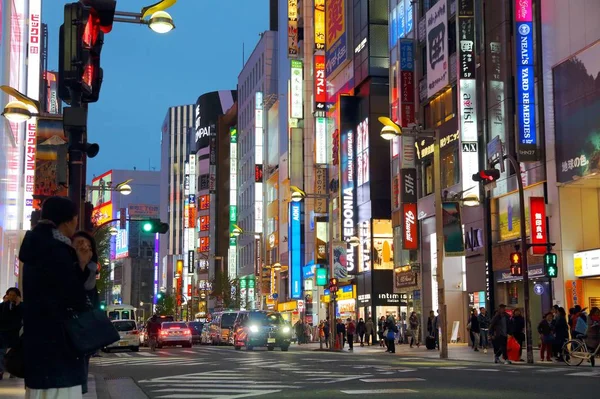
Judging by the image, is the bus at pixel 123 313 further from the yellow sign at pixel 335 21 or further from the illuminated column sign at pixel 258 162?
the illuminated column sign at pixel 258 162

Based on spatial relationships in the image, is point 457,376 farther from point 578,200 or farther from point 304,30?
point 304,30

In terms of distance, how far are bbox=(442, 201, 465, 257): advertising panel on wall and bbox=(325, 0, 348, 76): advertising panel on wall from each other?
29515 mm

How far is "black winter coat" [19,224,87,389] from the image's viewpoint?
5418 mm

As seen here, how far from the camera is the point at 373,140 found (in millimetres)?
58656

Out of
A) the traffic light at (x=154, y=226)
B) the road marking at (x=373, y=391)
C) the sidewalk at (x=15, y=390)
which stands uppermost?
the traffic light at (x=154, y=226)

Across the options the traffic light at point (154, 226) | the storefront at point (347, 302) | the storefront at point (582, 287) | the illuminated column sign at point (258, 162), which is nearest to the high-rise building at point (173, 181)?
the illuminated column sign at point (258, 162)

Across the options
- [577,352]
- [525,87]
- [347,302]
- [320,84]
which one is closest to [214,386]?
[577,352]

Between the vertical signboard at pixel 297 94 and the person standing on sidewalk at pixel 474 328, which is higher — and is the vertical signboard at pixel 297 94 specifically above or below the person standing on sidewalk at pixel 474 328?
above

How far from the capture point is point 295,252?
78.1 m

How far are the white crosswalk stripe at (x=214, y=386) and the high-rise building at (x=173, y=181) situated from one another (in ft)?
488

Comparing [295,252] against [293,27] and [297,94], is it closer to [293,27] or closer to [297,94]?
[297,94]

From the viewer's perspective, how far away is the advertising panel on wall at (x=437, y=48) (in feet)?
147

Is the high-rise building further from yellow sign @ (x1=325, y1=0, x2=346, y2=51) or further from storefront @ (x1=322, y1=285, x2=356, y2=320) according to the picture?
storefront @ (x1=322, y1=285, x2=356, y2=320)

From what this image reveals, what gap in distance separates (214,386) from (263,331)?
26.3m
